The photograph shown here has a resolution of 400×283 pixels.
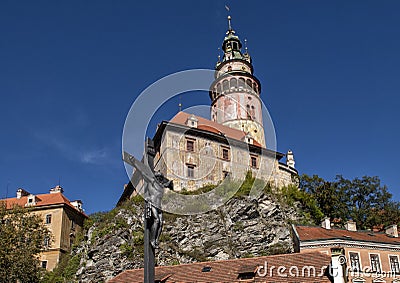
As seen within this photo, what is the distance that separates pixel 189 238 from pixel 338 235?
1365 cm

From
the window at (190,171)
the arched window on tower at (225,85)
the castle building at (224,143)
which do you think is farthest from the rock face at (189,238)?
the arched window on tower at (225,85)

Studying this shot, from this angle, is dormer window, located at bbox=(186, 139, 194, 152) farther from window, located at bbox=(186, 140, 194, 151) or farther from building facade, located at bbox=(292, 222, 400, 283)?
building facade, located at bbox=(292, 222, 400, 283)

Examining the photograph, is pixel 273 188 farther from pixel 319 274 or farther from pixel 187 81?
pixel 187 81

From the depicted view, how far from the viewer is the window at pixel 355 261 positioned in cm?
3199

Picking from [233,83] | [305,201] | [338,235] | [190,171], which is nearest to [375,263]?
[338,235]

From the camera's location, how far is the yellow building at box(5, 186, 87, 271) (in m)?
47.0

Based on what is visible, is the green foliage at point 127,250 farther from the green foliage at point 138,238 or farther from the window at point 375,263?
the window at point 375,263

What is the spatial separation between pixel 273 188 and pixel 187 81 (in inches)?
1614

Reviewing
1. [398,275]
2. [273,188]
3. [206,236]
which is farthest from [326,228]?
[273,188]

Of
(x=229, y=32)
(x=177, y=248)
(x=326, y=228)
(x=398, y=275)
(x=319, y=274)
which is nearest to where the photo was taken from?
(x=319, y=274)

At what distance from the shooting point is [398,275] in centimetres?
3272

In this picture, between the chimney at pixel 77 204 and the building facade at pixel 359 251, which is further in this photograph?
the chimney at pixel 77 204

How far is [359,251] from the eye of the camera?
109ft

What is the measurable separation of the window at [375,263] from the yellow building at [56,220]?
30977mm
